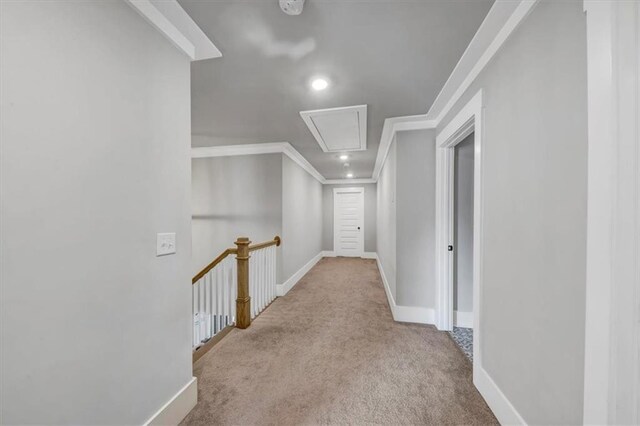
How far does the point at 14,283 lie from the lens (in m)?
0.76

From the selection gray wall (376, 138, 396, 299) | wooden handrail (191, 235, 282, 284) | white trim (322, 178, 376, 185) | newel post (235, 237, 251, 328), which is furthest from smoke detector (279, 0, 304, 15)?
white trim (322, 178, 376, 185)

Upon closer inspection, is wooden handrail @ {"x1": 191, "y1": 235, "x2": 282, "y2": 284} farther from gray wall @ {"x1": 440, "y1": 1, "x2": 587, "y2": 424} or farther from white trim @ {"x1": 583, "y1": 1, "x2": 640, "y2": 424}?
white trim @ {"x1": 583, "y1": 1, "x2": 640, "y2": 424}

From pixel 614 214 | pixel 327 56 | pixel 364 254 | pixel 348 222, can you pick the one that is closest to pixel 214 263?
pixel 327 56

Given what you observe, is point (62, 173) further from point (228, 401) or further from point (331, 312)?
point (331, 312)

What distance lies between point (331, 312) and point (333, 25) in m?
2.85

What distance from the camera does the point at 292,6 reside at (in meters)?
1.22

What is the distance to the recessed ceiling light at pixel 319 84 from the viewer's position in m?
1.94

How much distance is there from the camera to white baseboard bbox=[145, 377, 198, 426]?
126cm

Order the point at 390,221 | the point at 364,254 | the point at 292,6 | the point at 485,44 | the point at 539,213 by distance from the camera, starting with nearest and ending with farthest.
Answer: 1. the point at 539,213
2. the point at 292,6
3. the point at 485,44
4. the point at 390,221
5. the point at 364,254

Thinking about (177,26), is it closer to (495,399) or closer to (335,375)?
(335,375)

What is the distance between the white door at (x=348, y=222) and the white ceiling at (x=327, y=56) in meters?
4.21

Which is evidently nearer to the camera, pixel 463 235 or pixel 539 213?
pixel 539 213

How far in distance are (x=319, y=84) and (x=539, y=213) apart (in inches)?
69.2

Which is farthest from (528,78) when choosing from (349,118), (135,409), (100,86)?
(135,409)
